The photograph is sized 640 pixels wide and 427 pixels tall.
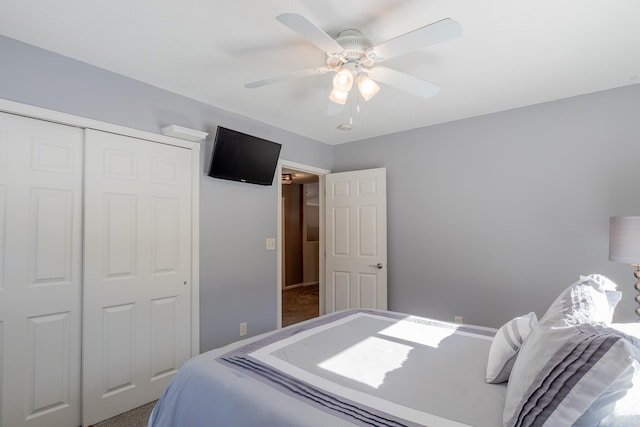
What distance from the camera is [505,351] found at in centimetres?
136

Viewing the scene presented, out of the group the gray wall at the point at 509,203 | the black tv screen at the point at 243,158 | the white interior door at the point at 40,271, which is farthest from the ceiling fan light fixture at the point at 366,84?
the white interior door at the point at 40,271

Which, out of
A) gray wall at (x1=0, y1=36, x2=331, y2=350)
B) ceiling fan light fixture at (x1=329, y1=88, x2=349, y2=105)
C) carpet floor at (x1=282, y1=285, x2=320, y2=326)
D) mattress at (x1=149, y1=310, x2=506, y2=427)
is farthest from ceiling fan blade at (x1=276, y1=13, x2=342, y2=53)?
carpet floor at (x1=282, y1=285, x2=320, y2=326)

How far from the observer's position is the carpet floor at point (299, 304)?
4.74 metres

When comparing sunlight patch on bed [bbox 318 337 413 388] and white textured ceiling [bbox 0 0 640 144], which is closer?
sunlight patch on bed [bbox 318 337 413 388]

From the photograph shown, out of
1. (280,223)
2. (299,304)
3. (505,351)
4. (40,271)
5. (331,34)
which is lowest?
(299,304)

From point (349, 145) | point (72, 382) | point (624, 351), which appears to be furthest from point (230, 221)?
point (624, 351)

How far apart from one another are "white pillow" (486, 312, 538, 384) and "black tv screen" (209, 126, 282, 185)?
93.2 inches

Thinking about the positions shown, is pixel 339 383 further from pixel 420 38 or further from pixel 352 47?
pixel 352 47

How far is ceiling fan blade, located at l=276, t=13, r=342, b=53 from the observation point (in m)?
1.34

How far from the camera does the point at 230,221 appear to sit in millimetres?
3088

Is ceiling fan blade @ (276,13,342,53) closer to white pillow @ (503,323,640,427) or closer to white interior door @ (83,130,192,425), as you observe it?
white pillow @ (503,323,640,427)

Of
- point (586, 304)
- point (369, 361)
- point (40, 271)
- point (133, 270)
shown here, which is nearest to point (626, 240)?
point (586, 304)

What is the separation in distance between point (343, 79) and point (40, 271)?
7.03 ft

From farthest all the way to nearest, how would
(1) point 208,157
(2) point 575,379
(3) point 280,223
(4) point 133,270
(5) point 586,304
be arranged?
(3) point 280,223 → (1) point 208,157 → (4) point 133,270 → (5) point 586,304 → (2) point 575,379
